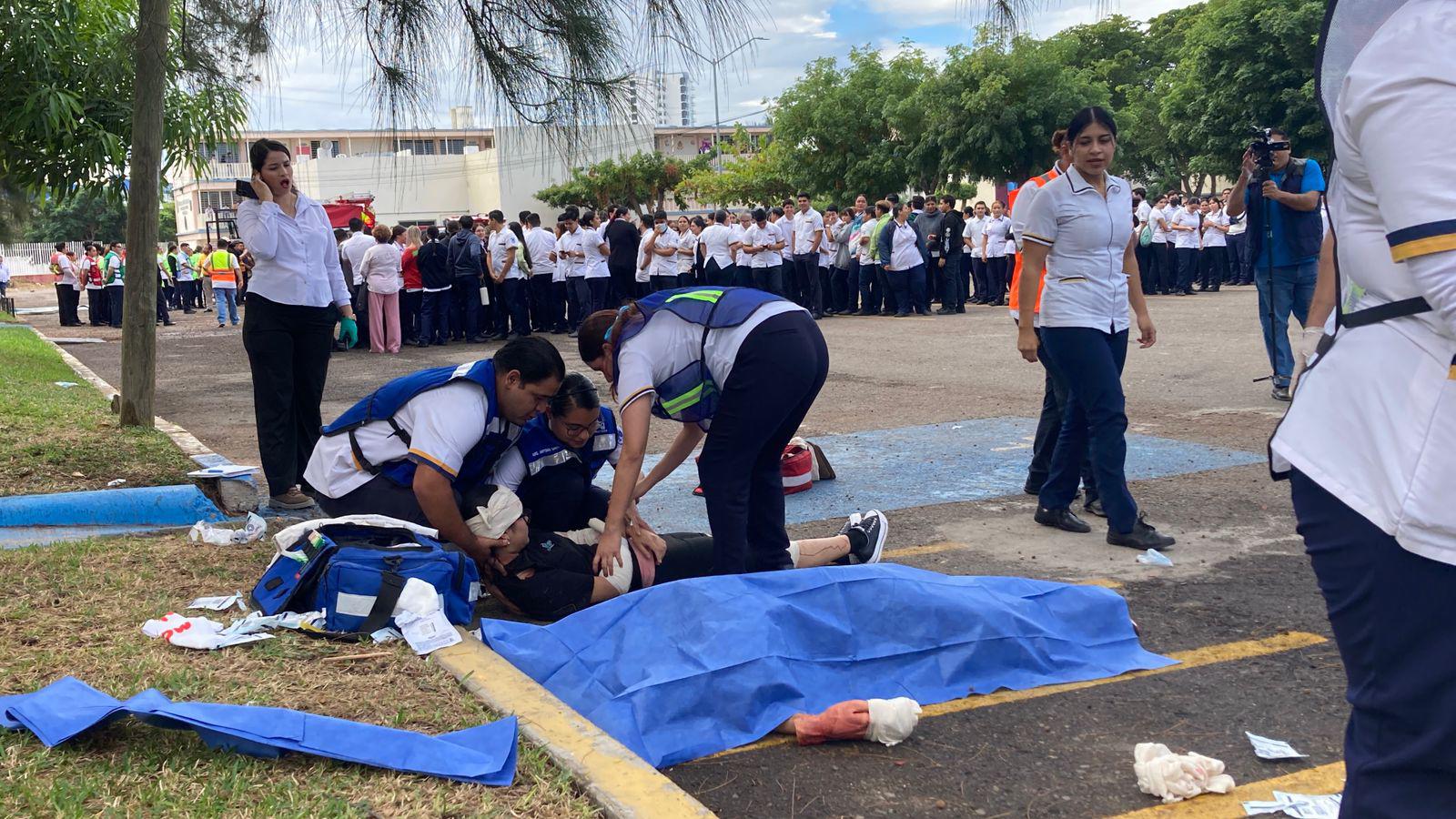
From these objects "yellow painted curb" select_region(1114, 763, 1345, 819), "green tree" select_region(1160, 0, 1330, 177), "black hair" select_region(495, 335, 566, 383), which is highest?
"green tree" select_region(1160, 0, 1330, 177)

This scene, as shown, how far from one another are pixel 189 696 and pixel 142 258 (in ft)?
17.2

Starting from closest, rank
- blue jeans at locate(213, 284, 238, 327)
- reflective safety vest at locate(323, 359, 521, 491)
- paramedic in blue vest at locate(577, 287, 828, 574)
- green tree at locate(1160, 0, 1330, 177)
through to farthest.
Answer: paramedic in blue vest at locate(577, 287, 828, 574) < reflective safety vest at locate(323, 359, 521, 491) < blue jeans at locate(213, 284, 238, 327) < green tree at locate(1160, 0, 1330, 177)

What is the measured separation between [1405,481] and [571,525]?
3.68 meters

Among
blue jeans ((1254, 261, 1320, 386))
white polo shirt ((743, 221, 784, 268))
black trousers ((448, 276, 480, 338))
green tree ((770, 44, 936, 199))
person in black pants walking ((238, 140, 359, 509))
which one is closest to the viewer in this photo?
person in black pants walking ((238, 140, 359, 509))

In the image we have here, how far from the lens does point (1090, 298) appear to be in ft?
18.2

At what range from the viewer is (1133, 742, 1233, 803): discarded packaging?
121 inches

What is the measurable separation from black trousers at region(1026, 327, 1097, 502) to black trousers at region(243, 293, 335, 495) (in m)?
3.85

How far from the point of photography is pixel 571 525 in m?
5.03

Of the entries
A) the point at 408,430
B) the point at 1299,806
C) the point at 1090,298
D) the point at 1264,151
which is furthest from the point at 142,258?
the point at 1264,151

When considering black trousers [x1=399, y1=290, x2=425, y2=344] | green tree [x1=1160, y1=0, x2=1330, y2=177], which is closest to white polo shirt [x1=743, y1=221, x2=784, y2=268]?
black trousers [x1=399, y1=290, x2=425, y2=344]

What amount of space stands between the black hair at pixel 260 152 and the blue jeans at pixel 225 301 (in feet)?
64.1

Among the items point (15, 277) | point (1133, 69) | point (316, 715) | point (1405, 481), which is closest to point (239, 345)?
point (316, 715)

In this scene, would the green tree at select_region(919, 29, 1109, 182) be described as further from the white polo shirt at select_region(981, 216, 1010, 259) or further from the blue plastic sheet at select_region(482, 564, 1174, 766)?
the blue plastic sheet at select_region(482, 564, 1174, 766)

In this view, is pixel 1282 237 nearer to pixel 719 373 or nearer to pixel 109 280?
pixel 719 373
